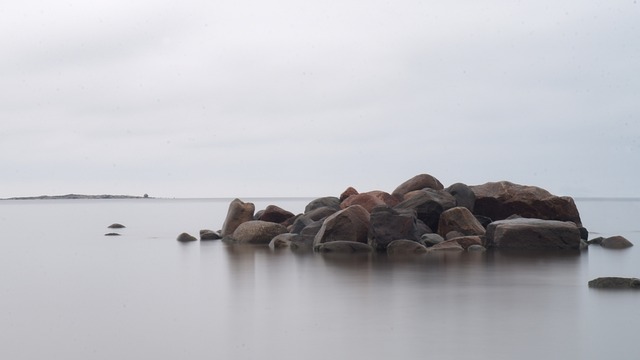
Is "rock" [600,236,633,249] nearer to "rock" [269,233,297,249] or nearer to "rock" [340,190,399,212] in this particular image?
"rock" [340,190,399,212]

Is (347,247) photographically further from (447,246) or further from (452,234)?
(452,234)

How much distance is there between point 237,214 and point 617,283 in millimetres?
20355

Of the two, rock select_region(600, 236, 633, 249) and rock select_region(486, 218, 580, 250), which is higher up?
rock select_region(486, 218, 580, 250)

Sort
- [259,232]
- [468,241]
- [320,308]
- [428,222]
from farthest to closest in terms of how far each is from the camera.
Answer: [259,232]
[428,222]
[468,241]
[320,308]

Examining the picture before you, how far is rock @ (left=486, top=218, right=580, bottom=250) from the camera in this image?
2973 cm

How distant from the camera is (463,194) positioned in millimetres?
33094

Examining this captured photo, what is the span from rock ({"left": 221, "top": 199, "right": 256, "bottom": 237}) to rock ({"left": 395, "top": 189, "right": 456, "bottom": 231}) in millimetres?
7386

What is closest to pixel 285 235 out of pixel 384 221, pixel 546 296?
pixel 384 221

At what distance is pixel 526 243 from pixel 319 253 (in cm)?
713

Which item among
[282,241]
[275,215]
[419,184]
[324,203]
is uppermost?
[419,184]

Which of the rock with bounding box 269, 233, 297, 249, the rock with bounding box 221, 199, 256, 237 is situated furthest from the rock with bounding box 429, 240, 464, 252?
the rock with bounding box 221, 199, 256, 237

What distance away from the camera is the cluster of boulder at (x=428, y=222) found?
29438 mm

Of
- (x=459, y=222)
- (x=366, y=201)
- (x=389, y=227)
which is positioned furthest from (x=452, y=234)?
(x=366, y=201)

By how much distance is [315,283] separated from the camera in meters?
21.0
